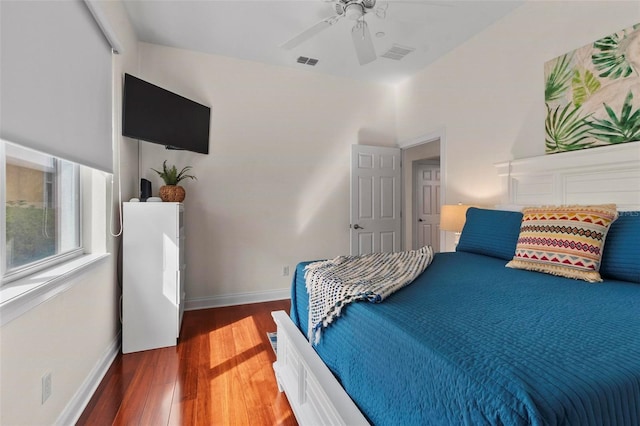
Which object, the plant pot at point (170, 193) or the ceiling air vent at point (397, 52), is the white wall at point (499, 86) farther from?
the plant pot at point (170, 193)

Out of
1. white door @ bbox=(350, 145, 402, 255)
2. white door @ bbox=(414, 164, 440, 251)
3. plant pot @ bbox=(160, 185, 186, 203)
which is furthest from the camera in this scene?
white door @ bbox=(414, 164, 440, 251)

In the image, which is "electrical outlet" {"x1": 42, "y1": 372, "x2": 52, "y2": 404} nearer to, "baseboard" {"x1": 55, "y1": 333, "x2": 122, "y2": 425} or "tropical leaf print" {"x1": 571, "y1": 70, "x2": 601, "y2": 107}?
"baseboard" {"x1": 55, "y1": 333, "x2": 122, "y2": 425}

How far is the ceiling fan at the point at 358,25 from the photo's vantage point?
7.49 feet

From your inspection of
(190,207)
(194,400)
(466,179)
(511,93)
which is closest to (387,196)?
(466,179)

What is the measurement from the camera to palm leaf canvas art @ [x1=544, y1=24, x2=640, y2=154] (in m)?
1.88

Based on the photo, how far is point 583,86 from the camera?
6.98 feet

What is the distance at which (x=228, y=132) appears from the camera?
11.4ft

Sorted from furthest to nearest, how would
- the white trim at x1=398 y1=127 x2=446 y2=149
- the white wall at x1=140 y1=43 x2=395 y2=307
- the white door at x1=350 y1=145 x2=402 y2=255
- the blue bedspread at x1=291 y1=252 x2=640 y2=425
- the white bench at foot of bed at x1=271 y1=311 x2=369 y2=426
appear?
the white door at x1=350 y1=145 x2=402 y2=255 → the white trim at x1=398 y1=127 x2=446 y2=149 → the white wall at x1=140 y1=43 x2=395 y2=307 → the white bench at foot of bed at x1=271 y1=311 x2=369 y2=426 → the blue bedspread at x1=291 y1=252 x2=640 y2=425

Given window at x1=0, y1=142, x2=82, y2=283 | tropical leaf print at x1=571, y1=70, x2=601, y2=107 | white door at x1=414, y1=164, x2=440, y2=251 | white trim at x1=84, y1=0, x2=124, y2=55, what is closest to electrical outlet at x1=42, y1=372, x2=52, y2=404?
window at x1=0, y1=142, x2=82, y2=283

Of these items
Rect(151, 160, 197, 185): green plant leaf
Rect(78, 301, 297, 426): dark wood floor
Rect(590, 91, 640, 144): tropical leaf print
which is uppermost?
Rect(590, 91, 640, 144): tropical leaf print

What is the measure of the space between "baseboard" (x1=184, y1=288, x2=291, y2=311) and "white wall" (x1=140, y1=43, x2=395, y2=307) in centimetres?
2

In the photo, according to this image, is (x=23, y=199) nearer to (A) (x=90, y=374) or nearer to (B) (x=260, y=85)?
(A) (x=90, y=374)

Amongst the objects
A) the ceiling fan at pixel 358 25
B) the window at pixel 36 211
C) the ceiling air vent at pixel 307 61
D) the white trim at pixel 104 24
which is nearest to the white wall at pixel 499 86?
the ceiling fan at pixel 358 25

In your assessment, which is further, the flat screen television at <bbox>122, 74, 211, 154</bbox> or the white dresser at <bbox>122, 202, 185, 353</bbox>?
the flat screen television at <bbox>122, 74, 211, 154</bbox>
